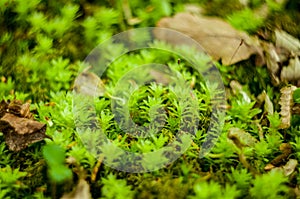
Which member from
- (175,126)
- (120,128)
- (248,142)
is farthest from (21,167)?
(248,142)

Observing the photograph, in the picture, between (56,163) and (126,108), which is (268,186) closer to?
(126,108)

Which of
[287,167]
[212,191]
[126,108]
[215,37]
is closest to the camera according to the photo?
[212,191]

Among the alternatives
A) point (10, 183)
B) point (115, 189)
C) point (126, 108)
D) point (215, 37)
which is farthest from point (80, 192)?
point (215, 37)

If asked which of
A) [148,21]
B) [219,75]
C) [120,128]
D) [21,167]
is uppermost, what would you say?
[148,21]

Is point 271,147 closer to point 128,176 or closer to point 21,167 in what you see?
point 128,176

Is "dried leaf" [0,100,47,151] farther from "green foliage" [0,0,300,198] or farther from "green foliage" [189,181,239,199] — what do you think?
"green foliage" [189,181,239,199]
